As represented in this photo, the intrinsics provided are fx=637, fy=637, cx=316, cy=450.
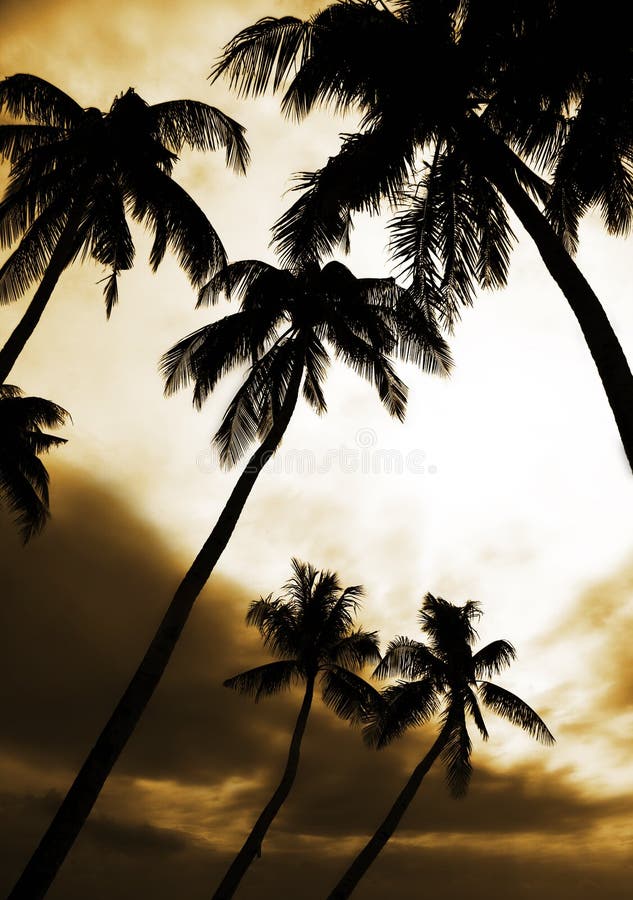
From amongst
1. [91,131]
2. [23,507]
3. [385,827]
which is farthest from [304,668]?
[91,131]

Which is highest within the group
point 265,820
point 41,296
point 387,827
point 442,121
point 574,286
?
point 442,121

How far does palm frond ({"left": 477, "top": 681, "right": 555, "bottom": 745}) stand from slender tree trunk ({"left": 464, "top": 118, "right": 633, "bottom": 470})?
71.9 ft

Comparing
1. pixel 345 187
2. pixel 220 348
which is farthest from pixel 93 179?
pixel 345 187

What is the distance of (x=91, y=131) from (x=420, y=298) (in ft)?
27.4

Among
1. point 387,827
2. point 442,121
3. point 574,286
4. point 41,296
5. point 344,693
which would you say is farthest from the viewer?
point 344,693

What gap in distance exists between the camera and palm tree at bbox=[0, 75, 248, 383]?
13523 millimetres

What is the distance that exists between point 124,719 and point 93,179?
10841mm

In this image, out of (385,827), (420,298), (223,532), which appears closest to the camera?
(420,298)

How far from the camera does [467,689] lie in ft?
83.5

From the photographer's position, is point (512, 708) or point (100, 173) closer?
point (100, 173)

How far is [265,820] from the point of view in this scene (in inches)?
802

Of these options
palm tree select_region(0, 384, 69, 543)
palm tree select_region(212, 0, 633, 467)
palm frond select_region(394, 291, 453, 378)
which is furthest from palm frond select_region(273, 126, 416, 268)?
palm tree select_region(0, 384, 69, 543)

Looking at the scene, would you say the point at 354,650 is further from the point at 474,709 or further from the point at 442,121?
the point at 442,121

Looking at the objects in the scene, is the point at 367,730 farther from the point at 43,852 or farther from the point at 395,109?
the point at 395,109
